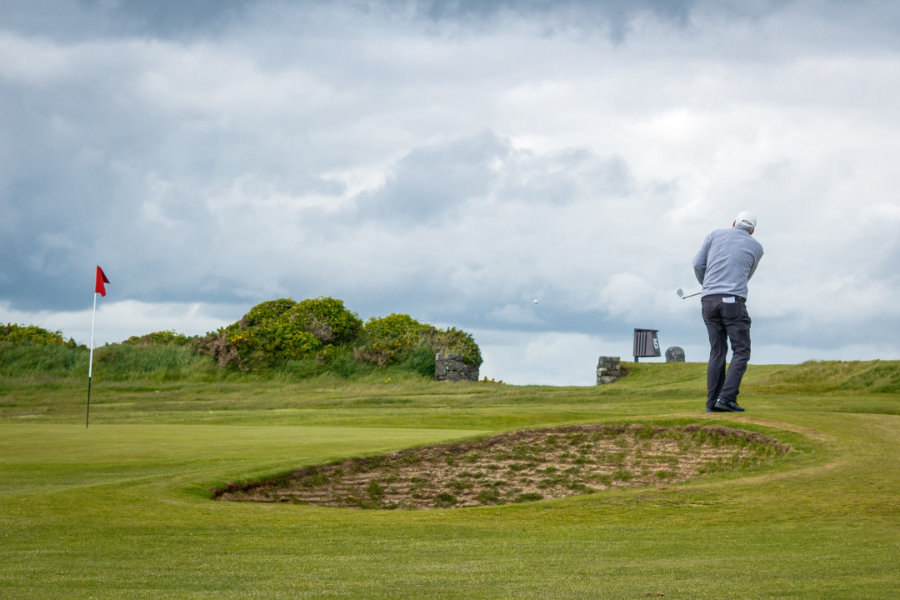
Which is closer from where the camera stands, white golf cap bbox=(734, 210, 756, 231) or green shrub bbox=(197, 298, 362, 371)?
white golf cap bbox=(734, 210, 756, 231)

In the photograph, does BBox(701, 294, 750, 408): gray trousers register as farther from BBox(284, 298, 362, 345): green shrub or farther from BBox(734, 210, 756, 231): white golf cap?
BBox(284, 298, 362, 345): green shrub

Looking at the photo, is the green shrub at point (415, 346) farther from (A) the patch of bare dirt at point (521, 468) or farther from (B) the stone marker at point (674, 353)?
(A) the patch of bare dirt at point (521, 468)

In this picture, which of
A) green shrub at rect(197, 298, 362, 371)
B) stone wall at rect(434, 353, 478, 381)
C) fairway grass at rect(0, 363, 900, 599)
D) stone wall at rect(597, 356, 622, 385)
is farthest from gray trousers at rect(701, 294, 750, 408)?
green shrub at rect(197, 298, 362, 371)

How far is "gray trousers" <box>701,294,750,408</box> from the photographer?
46.8 feet

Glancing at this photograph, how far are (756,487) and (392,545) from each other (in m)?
5.16

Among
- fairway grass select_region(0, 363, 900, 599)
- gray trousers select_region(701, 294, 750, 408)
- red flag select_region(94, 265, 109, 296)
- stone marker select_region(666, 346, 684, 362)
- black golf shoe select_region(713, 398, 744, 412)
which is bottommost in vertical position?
fairway grass select_region(0, 363, 900, 599)

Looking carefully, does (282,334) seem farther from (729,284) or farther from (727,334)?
(729,284)

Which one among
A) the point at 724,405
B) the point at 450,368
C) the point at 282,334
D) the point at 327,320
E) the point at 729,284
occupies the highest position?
the point at 327,320

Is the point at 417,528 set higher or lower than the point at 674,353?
lower


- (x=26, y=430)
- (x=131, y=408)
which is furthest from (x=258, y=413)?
(x=26, y=430)

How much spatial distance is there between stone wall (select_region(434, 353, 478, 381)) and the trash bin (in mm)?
8553

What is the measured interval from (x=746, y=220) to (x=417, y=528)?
8.41 m

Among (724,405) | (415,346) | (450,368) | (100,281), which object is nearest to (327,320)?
(415,346)

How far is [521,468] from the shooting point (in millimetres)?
13742
